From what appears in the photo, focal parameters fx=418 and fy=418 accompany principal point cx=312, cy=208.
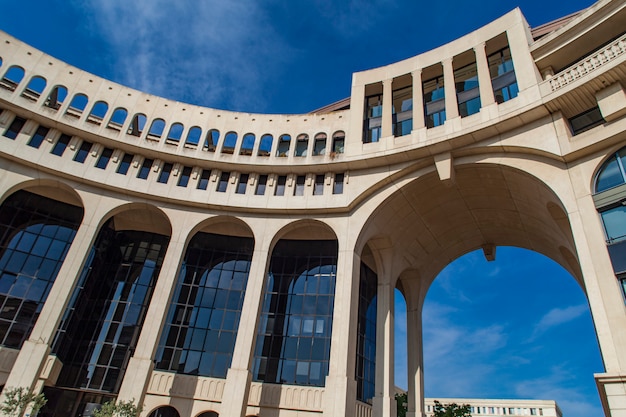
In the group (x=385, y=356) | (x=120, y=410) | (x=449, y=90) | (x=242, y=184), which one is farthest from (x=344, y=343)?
(x=449, y=90)

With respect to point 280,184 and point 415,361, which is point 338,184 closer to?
point 280,184

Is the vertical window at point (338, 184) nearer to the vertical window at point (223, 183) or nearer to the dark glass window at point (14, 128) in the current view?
the vertical window at point (223, 183)

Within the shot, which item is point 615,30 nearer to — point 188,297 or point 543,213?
point 543,213

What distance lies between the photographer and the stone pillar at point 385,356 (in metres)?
28.9

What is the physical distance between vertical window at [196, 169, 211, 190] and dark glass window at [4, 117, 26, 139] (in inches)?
488

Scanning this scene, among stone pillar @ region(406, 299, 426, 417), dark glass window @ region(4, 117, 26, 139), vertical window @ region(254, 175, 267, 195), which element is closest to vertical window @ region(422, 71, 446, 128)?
vertical window @ region(254, 175, 267, 195)

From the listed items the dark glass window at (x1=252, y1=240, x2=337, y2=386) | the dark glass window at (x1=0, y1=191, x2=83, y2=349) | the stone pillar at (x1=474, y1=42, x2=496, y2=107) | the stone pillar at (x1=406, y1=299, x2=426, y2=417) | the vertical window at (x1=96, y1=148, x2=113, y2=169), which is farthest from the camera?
the stone pillar at (x1=406, y1=299, x2=426, y2=417)

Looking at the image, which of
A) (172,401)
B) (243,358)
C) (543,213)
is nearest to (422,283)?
(543,213)

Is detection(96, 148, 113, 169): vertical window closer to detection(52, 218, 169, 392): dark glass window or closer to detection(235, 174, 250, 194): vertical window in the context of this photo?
detection(52, 218, 169, 392): dark glass window

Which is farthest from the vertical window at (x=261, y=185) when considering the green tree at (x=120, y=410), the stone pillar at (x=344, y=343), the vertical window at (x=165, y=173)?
the green tree at (x=120, y=410)

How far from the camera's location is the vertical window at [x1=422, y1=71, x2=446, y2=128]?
94.4 feet

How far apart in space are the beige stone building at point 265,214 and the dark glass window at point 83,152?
131mm

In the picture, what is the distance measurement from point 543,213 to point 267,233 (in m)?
18.5

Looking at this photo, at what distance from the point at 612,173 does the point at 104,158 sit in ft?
103
